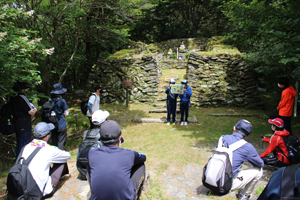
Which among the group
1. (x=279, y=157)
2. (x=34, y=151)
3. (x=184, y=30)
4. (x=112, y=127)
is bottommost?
(x=279, y=157)

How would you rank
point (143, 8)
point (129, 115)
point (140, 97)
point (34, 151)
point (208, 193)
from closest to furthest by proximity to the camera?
point (34, 151) → point (208, 193) → point (129, 115) → point (140, 97) → point (143, 8)

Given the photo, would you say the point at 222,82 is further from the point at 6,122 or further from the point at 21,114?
→ the point at 6,122

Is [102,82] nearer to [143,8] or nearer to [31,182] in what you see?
[31,182]

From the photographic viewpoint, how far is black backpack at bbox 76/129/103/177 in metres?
2.95

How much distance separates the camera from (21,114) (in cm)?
358

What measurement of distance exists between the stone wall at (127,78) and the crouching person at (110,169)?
8280 mm

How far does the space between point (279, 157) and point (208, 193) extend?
5.51ft

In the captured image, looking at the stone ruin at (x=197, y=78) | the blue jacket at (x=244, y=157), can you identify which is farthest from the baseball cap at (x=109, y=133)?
the stone ruin at (x=197, y=78)

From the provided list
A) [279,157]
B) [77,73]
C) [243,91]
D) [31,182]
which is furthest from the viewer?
[77,73]

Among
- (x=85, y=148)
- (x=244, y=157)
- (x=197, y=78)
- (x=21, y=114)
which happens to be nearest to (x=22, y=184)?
(x=85, y=148)

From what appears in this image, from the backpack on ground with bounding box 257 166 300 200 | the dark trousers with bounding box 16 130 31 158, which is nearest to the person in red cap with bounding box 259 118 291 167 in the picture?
the backpack on ground with bounding box 257 166 300 200

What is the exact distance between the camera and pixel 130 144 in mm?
5305

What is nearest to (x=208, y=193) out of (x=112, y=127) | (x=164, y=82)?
(x=112, y=127)

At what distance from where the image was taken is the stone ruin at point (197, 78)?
941 cm
